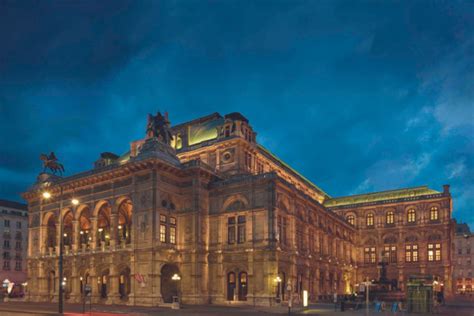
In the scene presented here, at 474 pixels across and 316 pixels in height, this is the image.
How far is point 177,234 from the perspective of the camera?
200ft

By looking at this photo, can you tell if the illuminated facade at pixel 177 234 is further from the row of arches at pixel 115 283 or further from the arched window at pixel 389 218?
the arched window at pixel 389 218

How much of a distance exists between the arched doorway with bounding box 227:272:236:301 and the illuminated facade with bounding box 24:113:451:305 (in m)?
0.13

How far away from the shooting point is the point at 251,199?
5953cm

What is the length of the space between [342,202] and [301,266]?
1948 inches

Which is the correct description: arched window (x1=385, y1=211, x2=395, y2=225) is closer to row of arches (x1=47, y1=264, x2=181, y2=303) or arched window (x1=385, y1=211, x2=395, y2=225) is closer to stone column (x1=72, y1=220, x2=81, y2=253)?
row of arches (x1=47, y1=264, x2=181, y2=303)

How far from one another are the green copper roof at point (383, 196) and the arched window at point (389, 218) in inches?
184

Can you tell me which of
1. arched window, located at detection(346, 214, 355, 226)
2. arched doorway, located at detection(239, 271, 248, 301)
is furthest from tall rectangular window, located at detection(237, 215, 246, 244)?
arched window, located at detection(346, 214, 355, 226)

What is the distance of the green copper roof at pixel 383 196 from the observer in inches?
4166

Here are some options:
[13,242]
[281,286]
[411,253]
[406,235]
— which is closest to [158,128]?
[281,286]

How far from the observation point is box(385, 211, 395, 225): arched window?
332ft

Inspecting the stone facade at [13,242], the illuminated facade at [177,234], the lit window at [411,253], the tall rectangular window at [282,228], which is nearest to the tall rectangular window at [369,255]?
the lit window at [411,253]

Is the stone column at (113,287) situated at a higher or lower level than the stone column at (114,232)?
lower

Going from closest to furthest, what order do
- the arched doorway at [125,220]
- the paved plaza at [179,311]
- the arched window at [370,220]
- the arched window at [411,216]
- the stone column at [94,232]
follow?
1. the paved plaza at [179,311]
2. the stone column at [94,232]
3. the arched doorway at [125,220]
4. the arched window at [411,216]
5. the arched window at [370,220]

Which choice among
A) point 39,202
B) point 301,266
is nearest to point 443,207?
point 301,266
